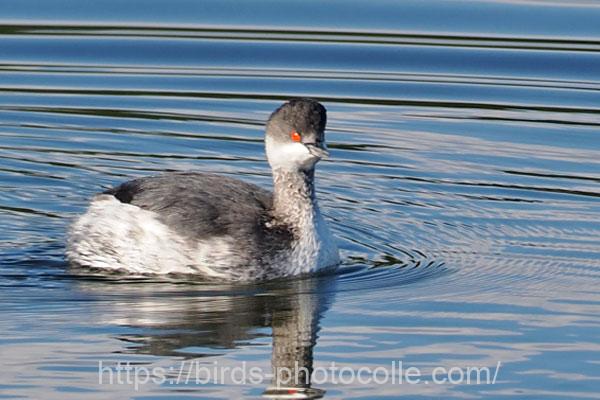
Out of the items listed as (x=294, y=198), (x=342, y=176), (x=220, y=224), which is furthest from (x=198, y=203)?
(x=342, y=176)

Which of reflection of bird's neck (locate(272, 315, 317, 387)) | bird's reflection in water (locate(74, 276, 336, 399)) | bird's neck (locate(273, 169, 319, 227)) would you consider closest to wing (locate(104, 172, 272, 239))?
bird's neck (locate(273, 169, 319, 227))

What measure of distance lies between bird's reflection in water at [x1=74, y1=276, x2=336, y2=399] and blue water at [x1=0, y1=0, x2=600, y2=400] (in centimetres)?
3

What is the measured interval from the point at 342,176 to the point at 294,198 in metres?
2.59

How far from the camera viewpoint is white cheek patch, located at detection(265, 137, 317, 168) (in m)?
12.1

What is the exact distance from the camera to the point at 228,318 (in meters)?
10.9

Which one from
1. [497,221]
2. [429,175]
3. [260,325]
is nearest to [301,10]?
[429,175]

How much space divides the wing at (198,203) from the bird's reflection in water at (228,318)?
1.39ft

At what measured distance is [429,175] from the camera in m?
14.8

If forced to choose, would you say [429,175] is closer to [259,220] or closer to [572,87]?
[259,220]

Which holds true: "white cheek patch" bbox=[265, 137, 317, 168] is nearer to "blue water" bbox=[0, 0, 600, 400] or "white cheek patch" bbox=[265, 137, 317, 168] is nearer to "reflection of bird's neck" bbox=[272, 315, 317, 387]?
"blue water" bbox=[0, 0, 600, 400]

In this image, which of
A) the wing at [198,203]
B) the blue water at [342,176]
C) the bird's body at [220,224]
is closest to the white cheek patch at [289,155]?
the bird's body at [220,224]

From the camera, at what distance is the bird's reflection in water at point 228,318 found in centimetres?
1009

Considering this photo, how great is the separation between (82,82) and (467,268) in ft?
23.2

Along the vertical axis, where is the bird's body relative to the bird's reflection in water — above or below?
above
